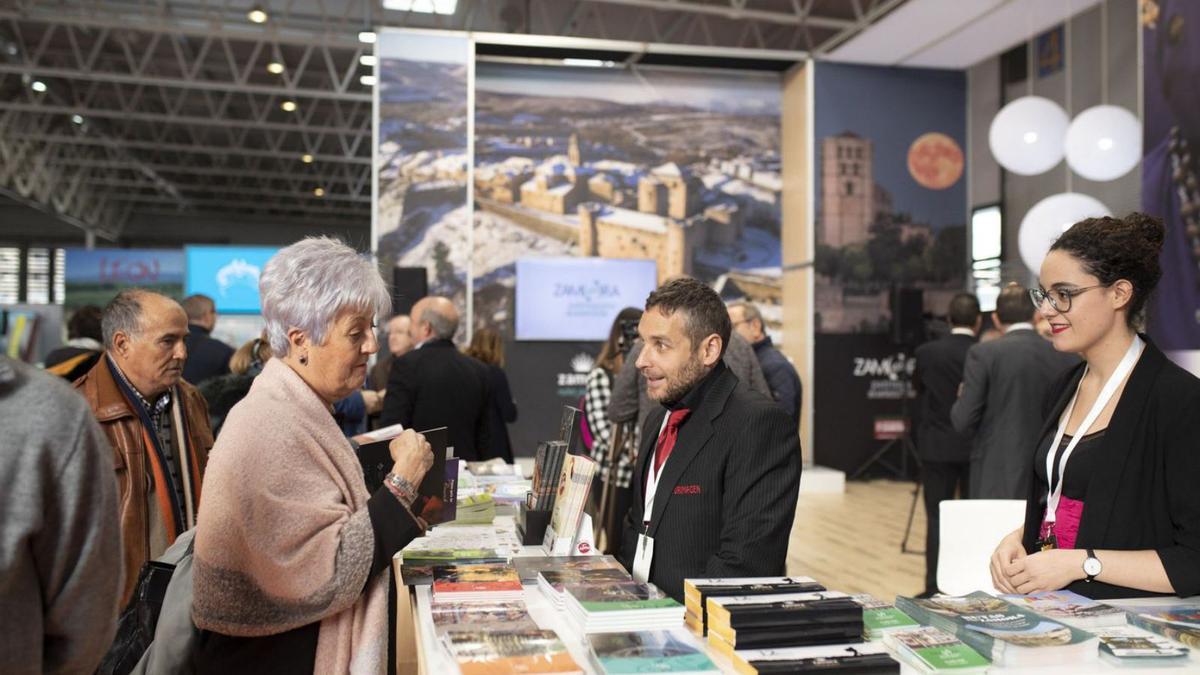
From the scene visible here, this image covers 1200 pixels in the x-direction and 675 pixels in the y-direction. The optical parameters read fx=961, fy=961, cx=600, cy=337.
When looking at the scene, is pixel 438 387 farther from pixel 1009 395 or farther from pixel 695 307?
pixel 1009 395

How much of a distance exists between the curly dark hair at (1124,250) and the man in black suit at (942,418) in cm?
341

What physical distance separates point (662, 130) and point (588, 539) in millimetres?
8767

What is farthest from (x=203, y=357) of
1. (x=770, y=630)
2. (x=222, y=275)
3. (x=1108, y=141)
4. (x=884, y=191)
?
(x=884, y=191)

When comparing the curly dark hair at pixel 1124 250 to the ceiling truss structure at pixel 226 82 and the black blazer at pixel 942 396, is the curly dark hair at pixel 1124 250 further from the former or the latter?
the ceiling truss structure at pixel 226 82

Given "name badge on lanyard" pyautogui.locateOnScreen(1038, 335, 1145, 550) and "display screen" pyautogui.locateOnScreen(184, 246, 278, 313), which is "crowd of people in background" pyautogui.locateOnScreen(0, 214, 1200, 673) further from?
"display screen" pyautogui.locateOnScreen(184, 246, 278, 313)

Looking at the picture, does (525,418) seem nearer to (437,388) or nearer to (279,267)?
(437,388)

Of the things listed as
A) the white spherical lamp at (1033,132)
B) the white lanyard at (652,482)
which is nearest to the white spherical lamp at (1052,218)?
the white spherical lamp at (1033,132)

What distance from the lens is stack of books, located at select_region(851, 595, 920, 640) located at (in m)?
1.76

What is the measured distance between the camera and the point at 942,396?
5562 mm

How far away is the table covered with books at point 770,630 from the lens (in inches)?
62.9

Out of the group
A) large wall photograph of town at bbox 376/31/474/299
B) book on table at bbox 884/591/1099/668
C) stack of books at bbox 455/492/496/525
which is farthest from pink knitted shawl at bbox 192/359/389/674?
large wall photograph of town at bbox 376/31/474/299

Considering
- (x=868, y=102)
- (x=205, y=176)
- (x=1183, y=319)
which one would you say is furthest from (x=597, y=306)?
(x=205, y=176)

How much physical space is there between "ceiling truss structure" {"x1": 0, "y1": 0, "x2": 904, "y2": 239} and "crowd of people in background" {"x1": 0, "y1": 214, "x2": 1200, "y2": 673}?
768 centimetres

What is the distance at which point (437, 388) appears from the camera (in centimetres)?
497
